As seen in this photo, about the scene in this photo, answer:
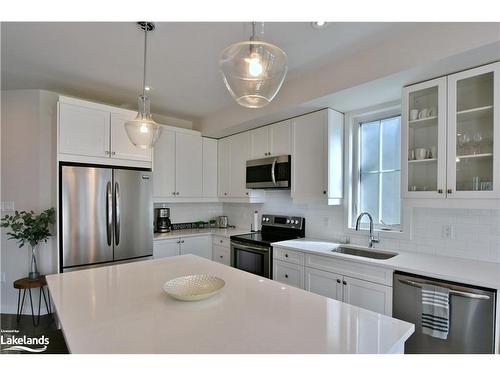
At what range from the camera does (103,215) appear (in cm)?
283

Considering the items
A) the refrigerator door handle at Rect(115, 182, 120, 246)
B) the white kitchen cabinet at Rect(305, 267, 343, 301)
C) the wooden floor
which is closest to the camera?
the white kitchen cabinet at Rect(305, 267, 343, 301)

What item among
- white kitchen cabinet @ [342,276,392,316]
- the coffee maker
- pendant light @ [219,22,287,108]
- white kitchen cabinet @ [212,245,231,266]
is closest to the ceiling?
pendant light @ [219,22,287,108]

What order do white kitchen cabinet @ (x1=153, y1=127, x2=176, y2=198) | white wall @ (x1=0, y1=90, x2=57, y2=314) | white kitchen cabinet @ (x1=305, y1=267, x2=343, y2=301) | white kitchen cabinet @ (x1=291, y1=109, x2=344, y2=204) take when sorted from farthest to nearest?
white kitchen cabinet @ (x1=153, y1=127, x2=176, y2=198) < white wall @ (x1=0, y1=90, x2=57, y2=314) < white kitchen cabinet @ (x1=291, y1=109, x2=344, y2=204) < white kitchen cabinet @ (x1=305, y1=267, x2=343, y2=301)

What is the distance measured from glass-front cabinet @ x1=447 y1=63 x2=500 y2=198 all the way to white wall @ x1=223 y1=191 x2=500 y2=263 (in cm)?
39

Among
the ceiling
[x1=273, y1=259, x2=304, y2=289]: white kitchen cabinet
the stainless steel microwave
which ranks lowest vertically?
[x1=273, y1=259, x2=304, y2=289]: white kitchen cabinet

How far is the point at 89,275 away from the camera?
1761 mm

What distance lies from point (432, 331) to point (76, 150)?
3.38m

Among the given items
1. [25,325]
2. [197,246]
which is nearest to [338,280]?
[197,246]

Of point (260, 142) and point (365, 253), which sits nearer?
point (365, 253)

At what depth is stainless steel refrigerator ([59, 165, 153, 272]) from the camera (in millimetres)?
2643

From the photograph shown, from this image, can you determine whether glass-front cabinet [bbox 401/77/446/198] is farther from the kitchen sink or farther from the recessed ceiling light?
the recessed ceiling light

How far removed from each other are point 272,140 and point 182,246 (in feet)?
5.92

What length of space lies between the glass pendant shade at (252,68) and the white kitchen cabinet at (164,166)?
2.55 meters

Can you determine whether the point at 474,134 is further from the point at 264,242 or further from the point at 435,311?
the point at 264,242
